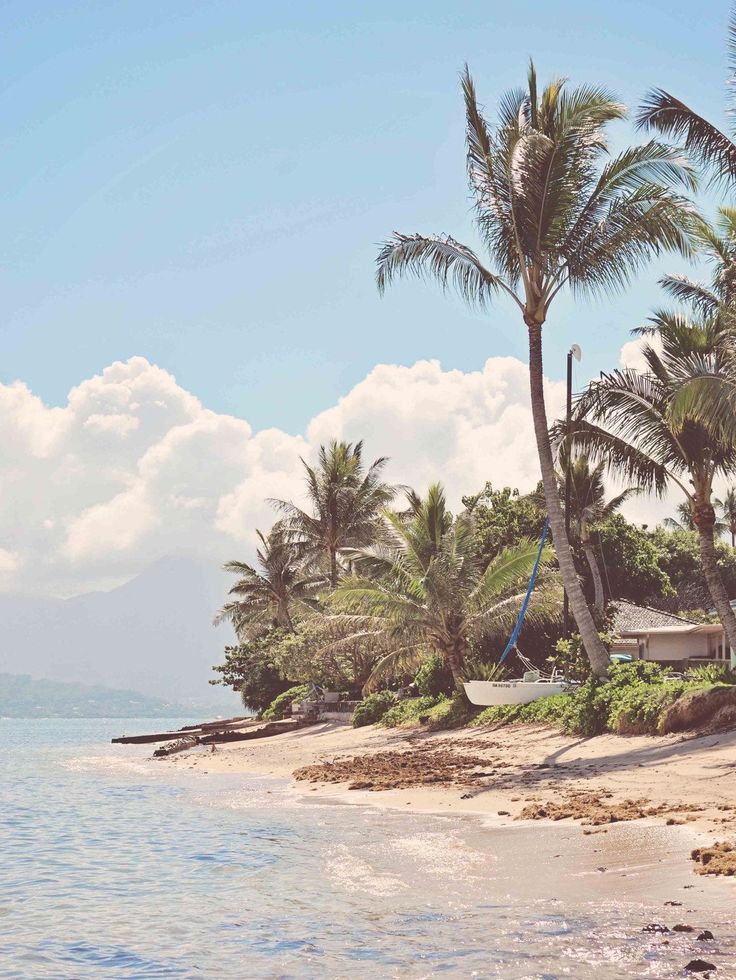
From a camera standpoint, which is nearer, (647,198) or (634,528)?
(647,198)

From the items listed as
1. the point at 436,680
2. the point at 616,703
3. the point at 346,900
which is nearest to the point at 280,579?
the point at 436,680

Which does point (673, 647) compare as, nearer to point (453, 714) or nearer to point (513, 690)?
point (453, 714)

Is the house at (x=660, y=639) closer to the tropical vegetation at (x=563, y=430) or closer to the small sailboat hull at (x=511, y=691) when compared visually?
the tropical vegetation at (x=563, y=430)

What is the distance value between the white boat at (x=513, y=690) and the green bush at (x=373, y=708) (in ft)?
25.5

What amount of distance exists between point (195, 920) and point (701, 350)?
1884cm

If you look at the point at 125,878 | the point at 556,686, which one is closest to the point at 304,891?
the point at 125,878

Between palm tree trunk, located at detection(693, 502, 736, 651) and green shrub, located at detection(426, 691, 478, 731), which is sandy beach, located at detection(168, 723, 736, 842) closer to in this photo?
green shrub, located at detection(426, 691, 478, 731)

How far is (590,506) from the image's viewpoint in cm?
4806

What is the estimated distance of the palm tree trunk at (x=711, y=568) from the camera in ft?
70.1

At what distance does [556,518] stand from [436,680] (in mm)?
10705

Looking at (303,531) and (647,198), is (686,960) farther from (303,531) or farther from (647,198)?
(303,531)

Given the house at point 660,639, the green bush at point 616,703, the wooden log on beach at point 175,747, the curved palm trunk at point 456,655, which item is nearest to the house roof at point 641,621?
the house at point 660,639

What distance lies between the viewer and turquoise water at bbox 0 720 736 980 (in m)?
6.73

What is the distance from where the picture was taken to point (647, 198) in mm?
21969
